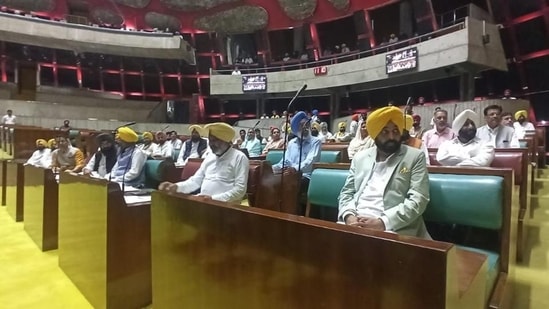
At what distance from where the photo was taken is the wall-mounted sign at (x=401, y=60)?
9797 millimetres

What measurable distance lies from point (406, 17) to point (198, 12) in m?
9.69

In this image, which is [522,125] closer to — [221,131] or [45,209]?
[221,131]

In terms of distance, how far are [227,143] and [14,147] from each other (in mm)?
7002

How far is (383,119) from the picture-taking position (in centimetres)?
165

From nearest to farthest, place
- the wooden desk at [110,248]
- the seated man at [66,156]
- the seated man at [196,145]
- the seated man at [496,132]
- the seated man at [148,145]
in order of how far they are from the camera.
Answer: the wooden desk at [110,248]
the seated man at [496,132]
the seated man at [66,156]
the seated man at [196,145]
the seated man at [148,145]

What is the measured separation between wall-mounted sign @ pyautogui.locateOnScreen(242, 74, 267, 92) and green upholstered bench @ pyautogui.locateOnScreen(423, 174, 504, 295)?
12564 millimetres

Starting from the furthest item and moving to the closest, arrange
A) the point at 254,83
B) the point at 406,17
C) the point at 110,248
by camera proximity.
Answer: the point at 254,83
the point at 406,17
the point at 110,248

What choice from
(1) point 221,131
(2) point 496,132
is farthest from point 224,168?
(2) point 496,132

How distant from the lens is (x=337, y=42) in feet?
48.3

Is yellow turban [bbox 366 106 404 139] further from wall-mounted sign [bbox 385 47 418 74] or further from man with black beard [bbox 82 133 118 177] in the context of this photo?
wall-mounted sign [bbox 385 47 418 74]

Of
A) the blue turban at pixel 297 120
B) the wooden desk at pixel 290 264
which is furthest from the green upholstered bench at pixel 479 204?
the blue turban at pixel 297 120

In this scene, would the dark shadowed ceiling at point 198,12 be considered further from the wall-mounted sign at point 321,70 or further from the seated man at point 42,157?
the seated man at point 42,157

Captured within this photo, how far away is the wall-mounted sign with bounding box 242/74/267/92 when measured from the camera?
13969mm

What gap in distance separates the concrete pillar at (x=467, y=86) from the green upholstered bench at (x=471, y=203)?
8777 mm
